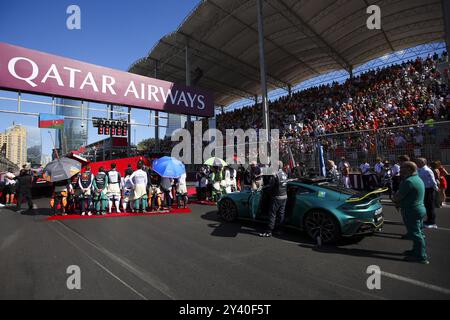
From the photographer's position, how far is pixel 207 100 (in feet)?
51.4

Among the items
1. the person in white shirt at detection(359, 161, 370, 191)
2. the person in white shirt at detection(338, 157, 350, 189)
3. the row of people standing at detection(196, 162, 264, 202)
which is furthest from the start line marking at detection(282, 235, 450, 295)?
the person in white shirt at detection(359, 161, 370, 191)

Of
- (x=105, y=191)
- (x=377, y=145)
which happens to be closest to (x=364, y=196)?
(x=377, y=145)

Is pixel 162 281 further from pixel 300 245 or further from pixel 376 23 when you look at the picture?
pixel 376 23

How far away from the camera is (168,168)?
27.8 ft

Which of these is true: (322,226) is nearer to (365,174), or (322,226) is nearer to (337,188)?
(337,188)

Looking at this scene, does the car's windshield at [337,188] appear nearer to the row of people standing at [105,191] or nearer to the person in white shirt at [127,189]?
the row of people standing at [105,191]

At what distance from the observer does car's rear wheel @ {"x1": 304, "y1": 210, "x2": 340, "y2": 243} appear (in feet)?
16.0

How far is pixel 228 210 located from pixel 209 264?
3.02 meters

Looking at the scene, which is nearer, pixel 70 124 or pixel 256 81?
pixel 256 81

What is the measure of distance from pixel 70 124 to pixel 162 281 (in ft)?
296

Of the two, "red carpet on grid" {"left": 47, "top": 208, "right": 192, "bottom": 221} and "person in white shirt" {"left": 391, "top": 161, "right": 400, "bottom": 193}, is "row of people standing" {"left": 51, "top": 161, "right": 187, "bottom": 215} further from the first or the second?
"person in white shirt" {"left": 391, "top": 161, "right": 400, "bottom": 193}

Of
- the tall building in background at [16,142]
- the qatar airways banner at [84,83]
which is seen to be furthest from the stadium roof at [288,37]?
the tall building in background at [16,142]

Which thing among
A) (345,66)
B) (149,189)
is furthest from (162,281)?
(345,66)

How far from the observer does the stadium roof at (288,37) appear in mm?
17916
